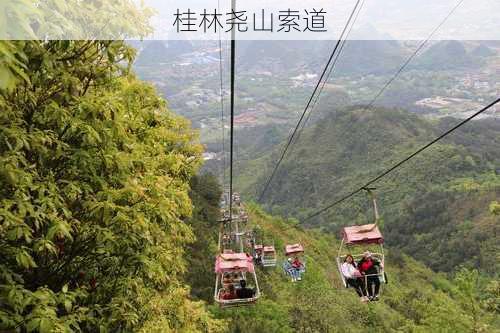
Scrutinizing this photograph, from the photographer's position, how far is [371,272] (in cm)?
1091

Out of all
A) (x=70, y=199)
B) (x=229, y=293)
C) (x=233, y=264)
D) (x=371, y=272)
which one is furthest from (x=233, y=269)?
(x=70, y=199)

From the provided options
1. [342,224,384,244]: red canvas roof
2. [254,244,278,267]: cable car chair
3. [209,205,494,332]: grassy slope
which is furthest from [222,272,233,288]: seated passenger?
[254,244,278,267]: cable car chair

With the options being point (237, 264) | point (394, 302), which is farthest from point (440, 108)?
point (237, 264)

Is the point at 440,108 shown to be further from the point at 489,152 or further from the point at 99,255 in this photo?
the point at 99,255

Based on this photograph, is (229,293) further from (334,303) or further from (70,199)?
(334,303)

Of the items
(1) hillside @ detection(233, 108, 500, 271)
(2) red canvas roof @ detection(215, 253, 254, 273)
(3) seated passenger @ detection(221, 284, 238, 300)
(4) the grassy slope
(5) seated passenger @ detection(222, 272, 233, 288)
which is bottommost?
(4) the grassy slope

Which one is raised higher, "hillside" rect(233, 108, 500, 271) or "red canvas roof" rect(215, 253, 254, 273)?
"hillside" rect(233, 108, 500, 271)

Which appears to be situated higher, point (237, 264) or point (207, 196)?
point (207, 196)

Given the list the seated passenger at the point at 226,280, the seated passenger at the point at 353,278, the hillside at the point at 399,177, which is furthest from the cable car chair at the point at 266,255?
the hillside at the point at 399,177

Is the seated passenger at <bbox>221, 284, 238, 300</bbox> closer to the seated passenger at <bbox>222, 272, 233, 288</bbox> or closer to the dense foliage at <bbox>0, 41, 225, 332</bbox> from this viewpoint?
the seated passenger at <bbox>222, 272, 233, 288</bbox>

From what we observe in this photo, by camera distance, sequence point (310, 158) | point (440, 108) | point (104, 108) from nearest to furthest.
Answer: point (104, 108) → point (310, 158) → point (440, 108)

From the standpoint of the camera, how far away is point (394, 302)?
48000mm

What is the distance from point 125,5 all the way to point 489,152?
354 feet

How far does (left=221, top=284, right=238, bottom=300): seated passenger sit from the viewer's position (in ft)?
43.4
